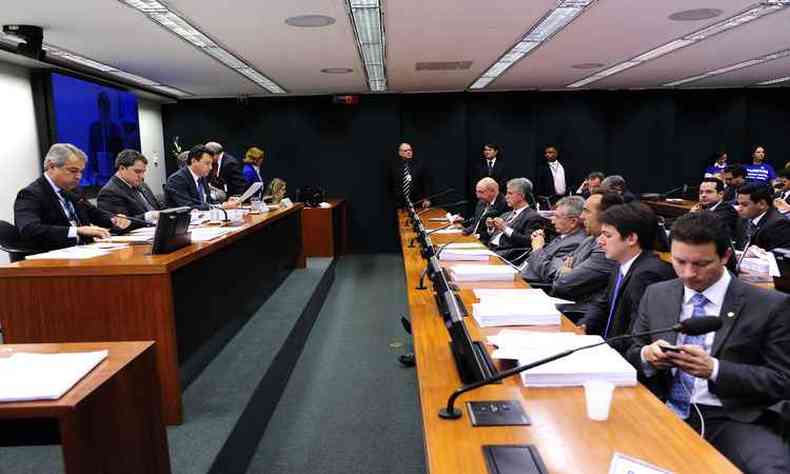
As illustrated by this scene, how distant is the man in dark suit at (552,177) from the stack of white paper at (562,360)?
7.68 metres

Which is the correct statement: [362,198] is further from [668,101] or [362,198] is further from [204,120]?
[668,101]

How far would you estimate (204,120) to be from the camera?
9234 mm

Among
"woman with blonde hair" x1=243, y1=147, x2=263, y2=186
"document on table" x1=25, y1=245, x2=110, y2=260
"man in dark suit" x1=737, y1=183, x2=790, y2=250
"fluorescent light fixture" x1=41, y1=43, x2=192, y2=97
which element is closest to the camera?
"document on table" x1=25, y1=245, x2=110, y2=260

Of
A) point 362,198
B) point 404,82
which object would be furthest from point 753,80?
point 362,198

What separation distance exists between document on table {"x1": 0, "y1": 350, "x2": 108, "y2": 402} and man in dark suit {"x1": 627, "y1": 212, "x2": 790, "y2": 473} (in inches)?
60.0

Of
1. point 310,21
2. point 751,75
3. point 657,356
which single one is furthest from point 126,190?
point 751,75

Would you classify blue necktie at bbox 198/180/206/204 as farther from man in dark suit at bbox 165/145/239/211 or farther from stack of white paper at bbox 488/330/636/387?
stack of white paper at bbox 488/330/636/387

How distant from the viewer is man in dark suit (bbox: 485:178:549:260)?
4259 millimetres

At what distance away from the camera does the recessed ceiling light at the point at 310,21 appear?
4419mm

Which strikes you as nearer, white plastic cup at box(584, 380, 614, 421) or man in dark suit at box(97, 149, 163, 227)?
white plastic cup at box(584, 380, 614, 421)

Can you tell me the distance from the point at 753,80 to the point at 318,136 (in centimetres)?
696

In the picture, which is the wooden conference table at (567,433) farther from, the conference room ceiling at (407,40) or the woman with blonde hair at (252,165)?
the woman with blonde hair at (252,165)

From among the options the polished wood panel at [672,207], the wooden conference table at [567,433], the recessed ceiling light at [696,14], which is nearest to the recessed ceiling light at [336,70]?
the recessed ceiling light at [696,14]

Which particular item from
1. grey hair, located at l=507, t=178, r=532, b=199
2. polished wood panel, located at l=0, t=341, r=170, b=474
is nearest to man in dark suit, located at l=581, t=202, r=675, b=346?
polished wood panel, located at l=0, t=341, r=170, b=474
